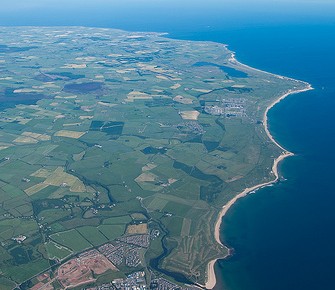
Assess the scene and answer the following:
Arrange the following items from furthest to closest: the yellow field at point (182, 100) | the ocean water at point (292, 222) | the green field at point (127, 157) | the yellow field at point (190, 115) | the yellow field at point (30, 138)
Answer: the yellow field at point (182, 100) → the yellow field at point (190, 115) → the yellow field at point (30, 138) → the green field at point (127, 157) → the ocean water at point (292, 222)

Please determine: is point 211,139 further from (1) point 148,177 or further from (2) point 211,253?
(2) point 211,253

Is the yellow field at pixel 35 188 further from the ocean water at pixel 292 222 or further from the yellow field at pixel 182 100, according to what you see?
the yellow field at pixel 182 100

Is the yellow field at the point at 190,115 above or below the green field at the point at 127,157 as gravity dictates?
above

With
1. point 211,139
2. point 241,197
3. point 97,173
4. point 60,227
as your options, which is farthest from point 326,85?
point 60,227

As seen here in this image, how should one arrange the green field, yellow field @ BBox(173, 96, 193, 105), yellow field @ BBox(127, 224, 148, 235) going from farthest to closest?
1. yellow field @ BBox(173, 96, 193, 105)
2. yellow field @ BBox(127, 224, 148, 235)
3. the green field

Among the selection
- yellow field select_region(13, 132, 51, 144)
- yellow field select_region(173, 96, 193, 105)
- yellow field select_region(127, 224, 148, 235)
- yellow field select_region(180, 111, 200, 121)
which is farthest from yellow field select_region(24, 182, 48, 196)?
yellow field select_region(173, 96, 193, 105)

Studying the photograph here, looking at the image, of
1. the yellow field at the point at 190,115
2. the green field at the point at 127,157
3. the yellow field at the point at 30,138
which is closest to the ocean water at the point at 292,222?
the green field at the point at 127,157

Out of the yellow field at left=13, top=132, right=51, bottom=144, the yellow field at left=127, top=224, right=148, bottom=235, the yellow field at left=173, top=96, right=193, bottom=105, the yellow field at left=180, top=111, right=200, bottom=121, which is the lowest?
the yellow field at left=127, top=224, right=148, bottom=235

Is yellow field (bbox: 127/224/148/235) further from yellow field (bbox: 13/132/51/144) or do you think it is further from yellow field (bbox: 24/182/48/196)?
yellow field (bbox: 13/132/51/144)

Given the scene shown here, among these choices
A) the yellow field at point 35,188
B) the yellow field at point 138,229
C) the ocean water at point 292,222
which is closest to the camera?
the ocean water at point 292,222

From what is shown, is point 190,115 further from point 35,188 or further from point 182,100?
point 35,188

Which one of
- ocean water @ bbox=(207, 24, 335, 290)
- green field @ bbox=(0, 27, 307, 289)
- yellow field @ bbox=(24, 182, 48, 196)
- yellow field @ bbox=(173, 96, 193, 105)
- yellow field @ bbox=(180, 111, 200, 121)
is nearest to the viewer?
ocean water @ bbox=(207, 24, 335, 290)
